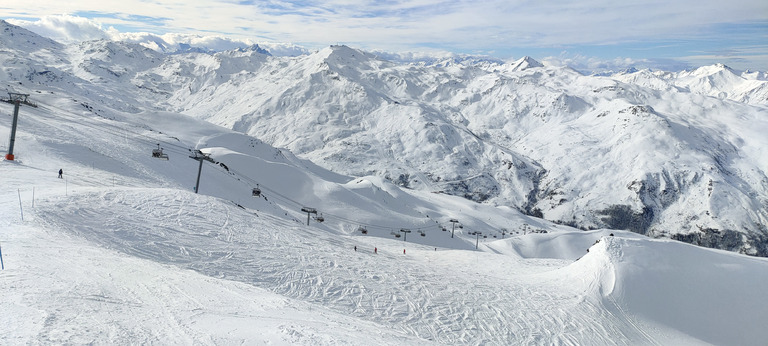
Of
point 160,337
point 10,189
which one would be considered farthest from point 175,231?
point 160,337

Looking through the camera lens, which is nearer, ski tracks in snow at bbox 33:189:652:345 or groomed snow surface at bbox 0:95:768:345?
groomed snow surface at bbox 0:95:768:345

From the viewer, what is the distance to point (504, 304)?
2919 cm

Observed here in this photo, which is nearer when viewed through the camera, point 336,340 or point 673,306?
point 336,340

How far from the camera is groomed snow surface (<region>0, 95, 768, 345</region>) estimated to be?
14.1 metres

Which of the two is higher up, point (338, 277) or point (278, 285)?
point (278, 285)

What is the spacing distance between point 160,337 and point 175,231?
54.5 ft

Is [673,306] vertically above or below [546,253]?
above

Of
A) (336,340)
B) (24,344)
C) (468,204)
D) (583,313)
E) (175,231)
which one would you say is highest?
(24,344)

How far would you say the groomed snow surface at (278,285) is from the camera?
1414cm

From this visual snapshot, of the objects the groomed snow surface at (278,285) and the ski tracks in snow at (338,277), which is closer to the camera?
the groomed snow surface at (278,285)

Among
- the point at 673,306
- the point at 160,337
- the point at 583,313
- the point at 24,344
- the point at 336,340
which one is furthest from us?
the point at 673,306

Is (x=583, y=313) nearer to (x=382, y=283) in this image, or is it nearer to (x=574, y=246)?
(x=382, y=283)

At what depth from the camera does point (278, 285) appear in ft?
78.5

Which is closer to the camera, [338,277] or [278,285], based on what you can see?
[278,285]
